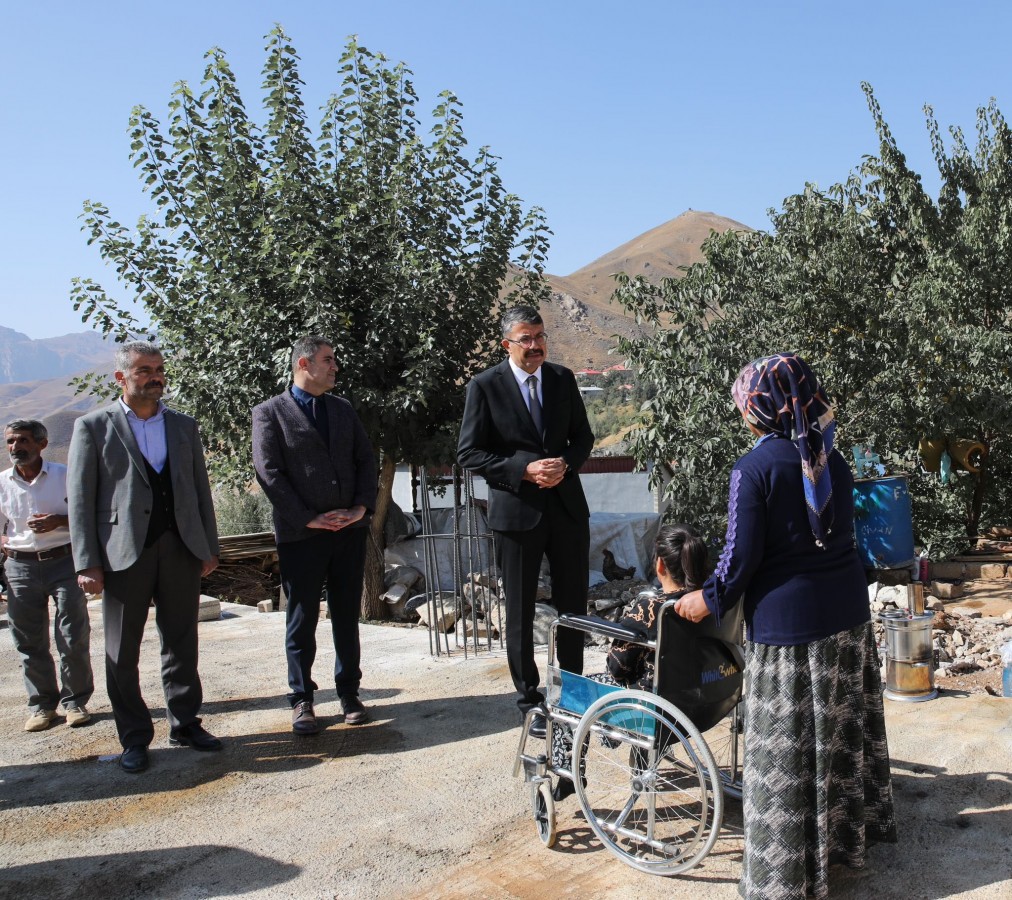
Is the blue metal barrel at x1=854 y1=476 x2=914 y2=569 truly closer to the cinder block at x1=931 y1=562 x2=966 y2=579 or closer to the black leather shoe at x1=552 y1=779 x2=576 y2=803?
the cinder block at x1=931 y1=562 x2=966 y2=579

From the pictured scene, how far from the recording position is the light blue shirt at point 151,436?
442 cm

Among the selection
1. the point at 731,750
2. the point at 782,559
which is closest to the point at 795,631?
the point at 782,559

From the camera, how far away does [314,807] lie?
3750 mm

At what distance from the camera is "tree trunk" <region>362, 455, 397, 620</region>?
9.20 meters

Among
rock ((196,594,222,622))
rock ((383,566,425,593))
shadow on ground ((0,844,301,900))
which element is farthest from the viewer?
rock ((383,566,425,593))

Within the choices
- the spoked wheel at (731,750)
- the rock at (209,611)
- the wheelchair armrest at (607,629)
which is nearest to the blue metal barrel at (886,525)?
the spoked wheel at (731,750)

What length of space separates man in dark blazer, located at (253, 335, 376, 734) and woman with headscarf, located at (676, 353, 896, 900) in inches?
93.1

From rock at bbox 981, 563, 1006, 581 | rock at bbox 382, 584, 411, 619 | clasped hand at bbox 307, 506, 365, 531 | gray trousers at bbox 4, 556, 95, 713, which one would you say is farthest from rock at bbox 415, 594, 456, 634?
rock at bbox 981, 563, 1006, 581

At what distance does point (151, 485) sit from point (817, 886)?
3.35 meters

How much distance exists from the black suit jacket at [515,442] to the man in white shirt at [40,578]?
255 centimetres

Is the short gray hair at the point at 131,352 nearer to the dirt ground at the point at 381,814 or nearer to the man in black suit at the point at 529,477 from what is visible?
the man in black suit at the point at 529,477

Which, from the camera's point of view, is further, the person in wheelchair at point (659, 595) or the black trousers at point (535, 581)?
the black trousers at point (535, 581)

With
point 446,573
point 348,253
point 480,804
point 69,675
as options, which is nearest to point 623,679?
point 480,804

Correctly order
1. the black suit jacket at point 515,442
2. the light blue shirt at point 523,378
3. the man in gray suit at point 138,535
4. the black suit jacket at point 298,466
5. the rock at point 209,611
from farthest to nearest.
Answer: the rock at point 209,611, the black suit jacket at point 298,466, the man in gray suit at point 138,535, the light blue shirt at point 523,378, the black suit jacket at point 515,442
